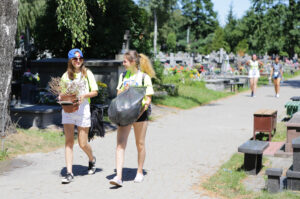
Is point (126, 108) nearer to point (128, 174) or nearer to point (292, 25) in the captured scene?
point (128, 174)

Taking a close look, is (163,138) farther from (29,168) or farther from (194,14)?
(194,14)

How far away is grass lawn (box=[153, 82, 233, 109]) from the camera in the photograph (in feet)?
54.4

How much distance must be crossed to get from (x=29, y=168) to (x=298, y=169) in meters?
3.95

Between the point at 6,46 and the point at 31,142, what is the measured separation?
6.12 ft

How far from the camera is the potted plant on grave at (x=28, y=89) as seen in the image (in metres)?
12.7

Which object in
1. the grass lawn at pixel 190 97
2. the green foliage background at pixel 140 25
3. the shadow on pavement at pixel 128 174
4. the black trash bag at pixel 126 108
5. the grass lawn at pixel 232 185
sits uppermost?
the green foliage background at pixel 140 25

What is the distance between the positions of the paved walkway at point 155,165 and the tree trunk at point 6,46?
4.31 feet

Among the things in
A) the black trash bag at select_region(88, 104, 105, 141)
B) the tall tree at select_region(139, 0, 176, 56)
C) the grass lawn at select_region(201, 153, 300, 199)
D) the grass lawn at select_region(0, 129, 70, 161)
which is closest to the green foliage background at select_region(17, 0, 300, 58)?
the tall tree at select_region(139, 0, 176, 56)

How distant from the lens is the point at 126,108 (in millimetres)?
5941

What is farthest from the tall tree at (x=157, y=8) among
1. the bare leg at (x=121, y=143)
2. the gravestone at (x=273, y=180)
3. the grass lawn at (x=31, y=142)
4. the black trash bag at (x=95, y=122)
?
the gravestone at (x=273, y=180)

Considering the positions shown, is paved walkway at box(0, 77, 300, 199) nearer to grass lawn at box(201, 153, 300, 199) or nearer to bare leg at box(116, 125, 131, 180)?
grass lawn at box(201, 153, 300, 199)

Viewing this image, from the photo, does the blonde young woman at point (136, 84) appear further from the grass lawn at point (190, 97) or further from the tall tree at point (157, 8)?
the tall tree at point (157, 8)

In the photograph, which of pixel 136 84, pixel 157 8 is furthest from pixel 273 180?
pixel 157 8

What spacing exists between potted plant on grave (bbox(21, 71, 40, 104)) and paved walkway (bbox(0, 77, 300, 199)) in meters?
3.17
